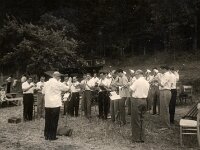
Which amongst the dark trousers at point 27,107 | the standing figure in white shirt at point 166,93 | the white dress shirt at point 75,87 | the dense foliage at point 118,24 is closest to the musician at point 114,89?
the standing figure in white shirt at point 166,93

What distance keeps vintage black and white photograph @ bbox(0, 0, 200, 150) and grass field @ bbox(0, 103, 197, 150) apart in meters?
0.03

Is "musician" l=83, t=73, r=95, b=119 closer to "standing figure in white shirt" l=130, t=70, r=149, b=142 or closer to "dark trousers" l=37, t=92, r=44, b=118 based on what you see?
"dark trousers" l=37, t=92, r=44, b=118

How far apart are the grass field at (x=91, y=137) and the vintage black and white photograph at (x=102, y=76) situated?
0.10ft

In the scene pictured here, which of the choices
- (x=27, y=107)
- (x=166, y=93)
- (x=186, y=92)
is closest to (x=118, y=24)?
(x=186, y=92)

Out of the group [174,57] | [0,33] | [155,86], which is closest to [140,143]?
[155,86]

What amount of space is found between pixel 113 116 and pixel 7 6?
40567mm

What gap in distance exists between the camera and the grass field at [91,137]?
37.6ft

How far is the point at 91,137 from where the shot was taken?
1321cm

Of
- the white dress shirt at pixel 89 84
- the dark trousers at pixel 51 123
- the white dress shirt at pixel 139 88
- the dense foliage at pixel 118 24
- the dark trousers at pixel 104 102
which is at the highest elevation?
the dense foliage at pixel 118 24

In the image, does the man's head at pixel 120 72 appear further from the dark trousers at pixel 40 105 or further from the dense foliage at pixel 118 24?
the dense foliage at pixel 118 24

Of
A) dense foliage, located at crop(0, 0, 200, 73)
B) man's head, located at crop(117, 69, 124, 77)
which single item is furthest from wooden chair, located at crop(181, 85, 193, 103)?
dense foliage, located at crop(0, 0, 200, 73)

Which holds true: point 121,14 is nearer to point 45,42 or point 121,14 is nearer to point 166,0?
point 166,0

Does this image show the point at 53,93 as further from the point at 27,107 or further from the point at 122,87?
the point at 27,107

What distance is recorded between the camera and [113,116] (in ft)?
55.1
